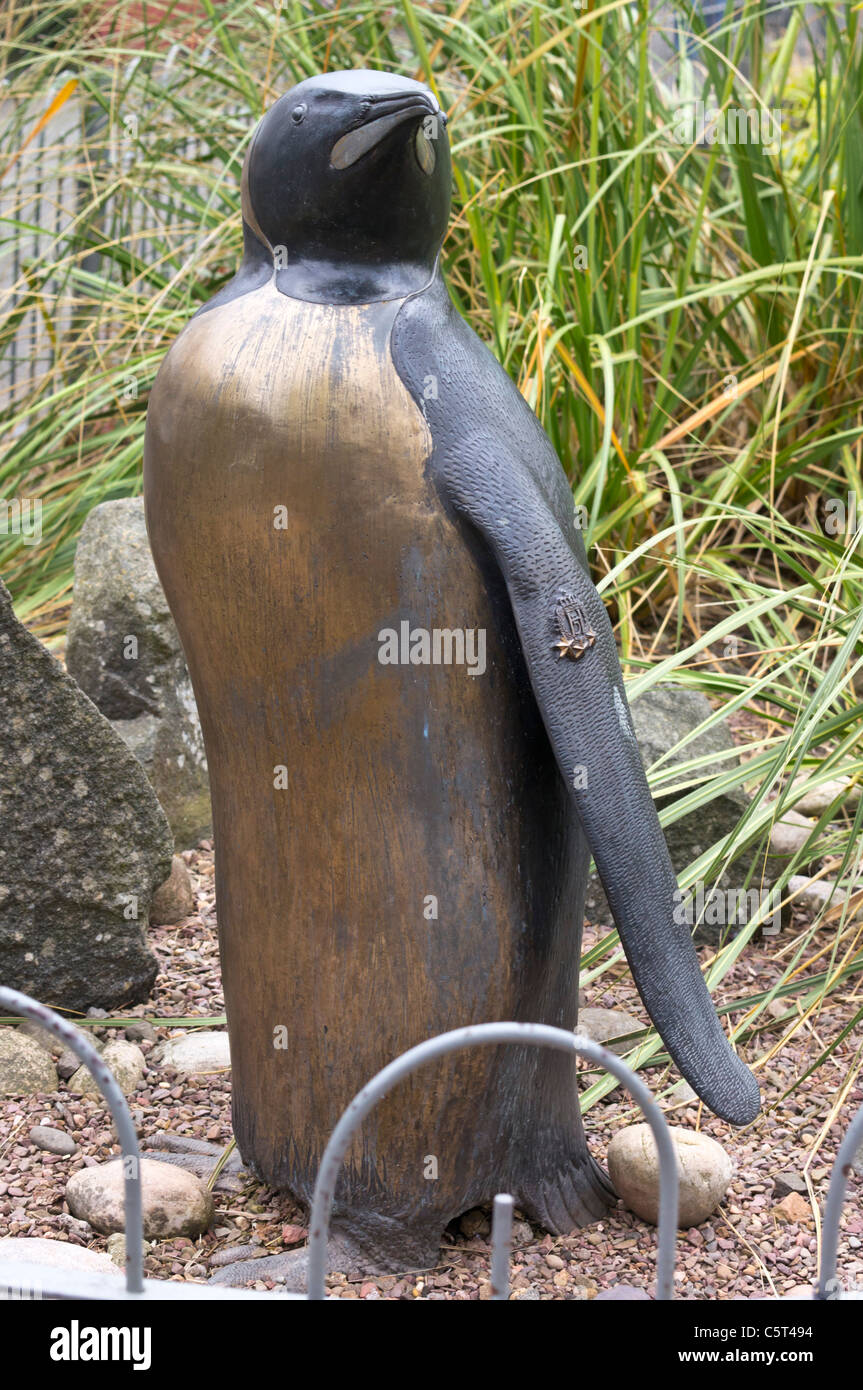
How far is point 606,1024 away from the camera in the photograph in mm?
3107

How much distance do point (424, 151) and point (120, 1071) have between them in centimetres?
180

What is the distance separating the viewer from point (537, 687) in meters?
1.98

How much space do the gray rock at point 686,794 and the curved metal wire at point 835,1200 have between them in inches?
66.5

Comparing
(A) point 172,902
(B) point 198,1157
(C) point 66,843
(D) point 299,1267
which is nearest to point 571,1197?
(D) point 299,1267

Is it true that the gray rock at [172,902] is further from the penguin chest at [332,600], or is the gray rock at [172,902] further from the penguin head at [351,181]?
the penguin head at [351,181]

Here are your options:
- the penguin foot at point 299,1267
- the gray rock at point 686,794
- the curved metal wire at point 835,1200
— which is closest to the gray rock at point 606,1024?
the gray rock at point 686,794

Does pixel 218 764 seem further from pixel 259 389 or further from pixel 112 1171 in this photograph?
pixel 112 1171

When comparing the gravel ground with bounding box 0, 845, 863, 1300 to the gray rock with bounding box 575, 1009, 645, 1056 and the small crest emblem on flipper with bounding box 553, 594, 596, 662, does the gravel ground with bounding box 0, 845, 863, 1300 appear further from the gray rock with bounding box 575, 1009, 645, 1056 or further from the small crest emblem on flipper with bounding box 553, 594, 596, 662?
the small crest emblem on flipper with bounding box 553, 594, 596, 662

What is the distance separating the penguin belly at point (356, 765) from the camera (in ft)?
6.45

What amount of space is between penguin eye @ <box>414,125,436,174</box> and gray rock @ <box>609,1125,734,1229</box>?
1522 millimetres

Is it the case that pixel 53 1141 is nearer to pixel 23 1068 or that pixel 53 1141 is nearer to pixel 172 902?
pixel 23 1068

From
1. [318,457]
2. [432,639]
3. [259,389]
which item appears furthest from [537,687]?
[259,389]

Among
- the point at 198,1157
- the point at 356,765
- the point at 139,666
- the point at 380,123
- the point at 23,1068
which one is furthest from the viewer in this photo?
the point at 139,666

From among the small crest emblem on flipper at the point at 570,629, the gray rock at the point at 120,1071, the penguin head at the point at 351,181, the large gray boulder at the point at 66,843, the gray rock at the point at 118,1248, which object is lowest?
the gray rock at the point at 120,1071
